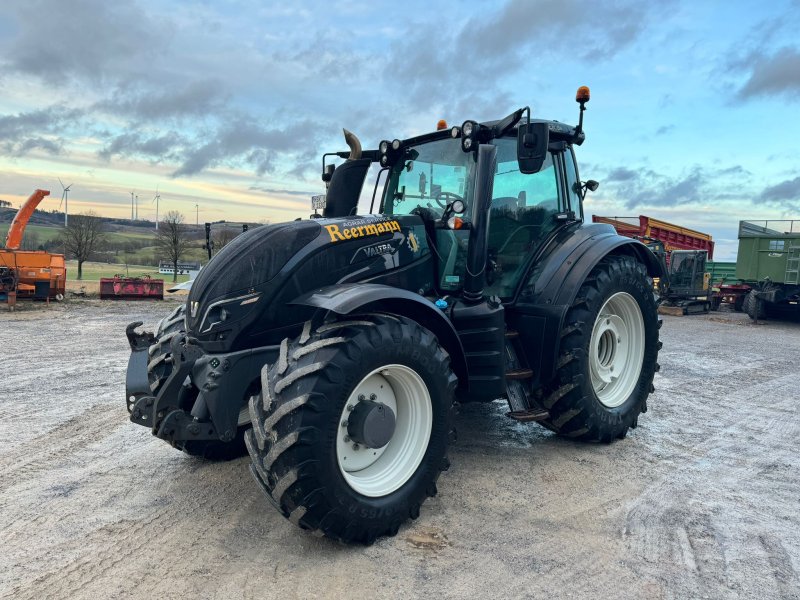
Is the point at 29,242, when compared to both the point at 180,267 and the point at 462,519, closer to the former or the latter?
the point at 180,267

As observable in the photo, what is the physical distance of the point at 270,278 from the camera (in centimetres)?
358

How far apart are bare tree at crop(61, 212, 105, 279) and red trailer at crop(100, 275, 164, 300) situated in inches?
317

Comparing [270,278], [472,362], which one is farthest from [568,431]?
[270,278]

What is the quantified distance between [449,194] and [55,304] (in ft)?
47.0

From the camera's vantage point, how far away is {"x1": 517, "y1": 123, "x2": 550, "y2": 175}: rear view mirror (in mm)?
3996

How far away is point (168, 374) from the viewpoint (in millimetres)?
3996

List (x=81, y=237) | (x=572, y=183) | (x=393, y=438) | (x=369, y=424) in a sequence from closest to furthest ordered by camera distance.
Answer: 1. (x=369, y=424)
2. (x=393, y=438)
3. (x=572, y=183)
4. (x=81, y=237)

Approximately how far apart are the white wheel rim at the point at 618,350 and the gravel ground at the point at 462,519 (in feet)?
1.42

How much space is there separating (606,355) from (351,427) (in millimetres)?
2953

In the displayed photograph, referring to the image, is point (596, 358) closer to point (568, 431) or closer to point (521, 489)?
point (568, 431)

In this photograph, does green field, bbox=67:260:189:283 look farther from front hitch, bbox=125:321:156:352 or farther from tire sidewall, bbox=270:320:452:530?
tire sidewall, bbox=270:320:452:530

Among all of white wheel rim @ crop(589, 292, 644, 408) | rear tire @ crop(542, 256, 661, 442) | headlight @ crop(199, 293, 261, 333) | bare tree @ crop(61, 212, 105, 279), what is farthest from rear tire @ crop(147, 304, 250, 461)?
bare tree @ crop(61, 212, 105, 279)

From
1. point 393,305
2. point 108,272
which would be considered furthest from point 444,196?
point 108,272

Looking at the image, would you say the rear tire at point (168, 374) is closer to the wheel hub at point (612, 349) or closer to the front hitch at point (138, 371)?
the front hitch at point (138, 371)
